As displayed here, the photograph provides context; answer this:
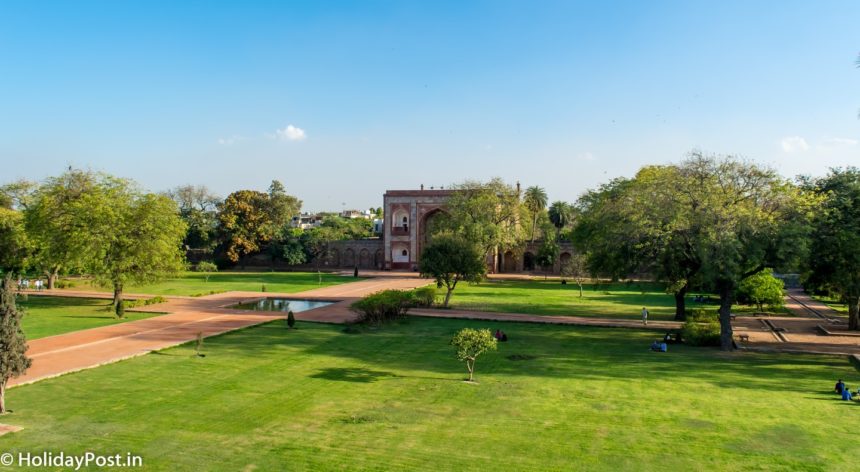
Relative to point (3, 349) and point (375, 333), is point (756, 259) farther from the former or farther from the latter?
point (3, 349)

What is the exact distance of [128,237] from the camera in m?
30.2

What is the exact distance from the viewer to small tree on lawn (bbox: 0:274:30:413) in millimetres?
12594

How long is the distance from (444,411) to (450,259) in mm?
18743

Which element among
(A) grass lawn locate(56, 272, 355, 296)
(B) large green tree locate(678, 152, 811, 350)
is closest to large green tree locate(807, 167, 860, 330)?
(B) large green tree locate(678, 152, 811, 350)

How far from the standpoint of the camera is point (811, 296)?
45.0 metres

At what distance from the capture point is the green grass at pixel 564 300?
107 ft

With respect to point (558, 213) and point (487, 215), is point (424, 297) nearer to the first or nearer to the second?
point (487, 215)

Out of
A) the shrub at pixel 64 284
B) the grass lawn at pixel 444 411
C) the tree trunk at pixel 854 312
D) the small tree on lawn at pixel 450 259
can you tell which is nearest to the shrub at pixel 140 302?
the grass lawn at pixel 444 411

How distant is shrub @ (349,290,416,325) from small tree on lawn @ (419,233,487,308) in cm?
268

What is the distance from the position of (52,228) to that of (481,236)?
33.1 metres

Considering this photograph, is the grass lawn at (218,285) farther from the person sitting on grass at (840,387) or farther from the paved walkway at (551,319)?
the person sitting on grass at (840,387)

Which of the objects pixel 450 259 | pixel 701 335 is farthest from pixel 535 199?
pixel 701 335

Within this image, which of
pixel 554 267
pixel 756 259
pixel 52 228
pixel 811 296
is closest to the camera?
pixel 756 259

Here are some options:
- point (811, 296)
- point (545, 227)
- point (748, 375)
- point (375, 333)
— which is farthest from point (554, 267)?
point (748, 375)
